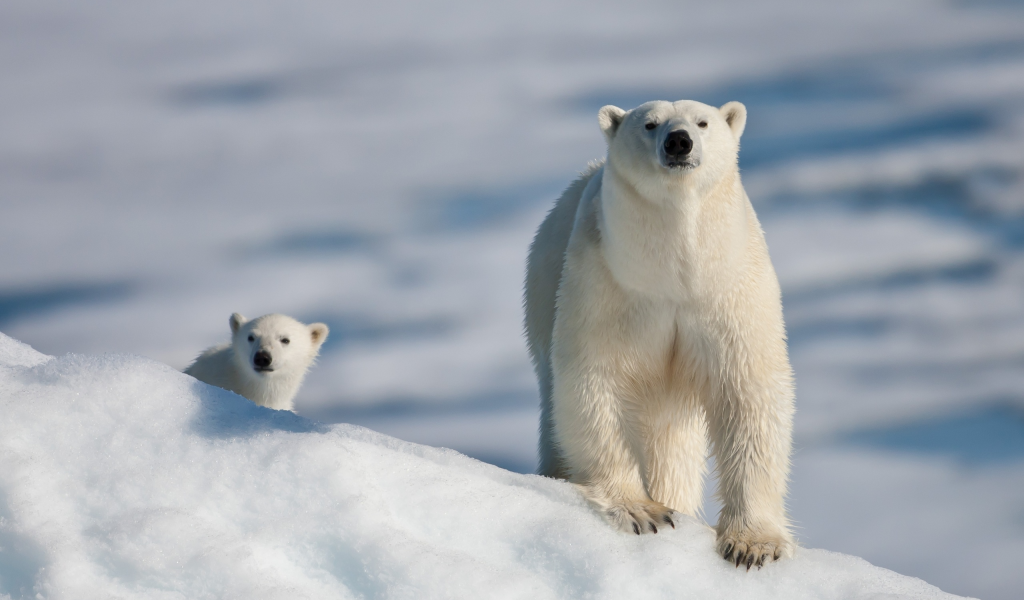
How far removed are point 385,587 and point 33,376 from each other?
1.53 metres

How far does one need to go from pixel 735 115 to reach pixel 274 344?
4.85 m

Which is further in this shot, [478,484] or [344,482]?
[478,484]

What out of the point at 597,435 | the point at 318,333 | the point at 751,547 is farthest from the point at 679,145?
the point at 318,333

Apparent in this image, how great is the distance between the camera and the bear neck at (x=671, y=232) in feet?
12.3

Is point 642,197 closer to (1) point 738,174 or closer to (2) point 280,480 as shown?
(1) point 738,174

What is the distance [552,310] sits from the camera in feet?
15.3

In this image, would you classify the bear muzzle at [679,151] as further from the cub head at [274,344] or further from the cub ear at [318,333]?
the cub ear at [318,333]

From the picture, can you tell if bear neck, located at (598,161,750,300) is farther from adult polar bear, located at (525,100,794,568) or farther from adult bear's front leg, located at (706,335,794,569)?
adult bear's front leg, located at (706,335,794,569)

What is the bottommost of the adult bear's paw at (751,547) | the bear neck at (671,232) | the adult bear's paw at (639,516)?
the adult bear's paw at (751,547)

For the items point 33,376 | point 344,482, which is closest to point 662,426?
point 344,482

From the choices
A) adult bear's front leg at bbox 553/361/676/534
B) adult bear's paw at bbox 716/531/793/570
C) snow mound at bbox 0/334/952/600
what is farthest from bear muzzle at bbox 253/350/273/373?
adult bear's paw at bbox 716/531/793/570

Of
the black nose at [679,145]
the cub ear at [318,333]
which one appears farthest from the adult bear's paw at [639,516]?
the cub ear at [318,333]

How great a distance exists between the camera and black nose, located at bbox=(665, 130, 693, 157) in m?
3.65

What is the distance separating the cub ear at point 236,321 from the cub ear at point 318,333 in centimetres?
64
